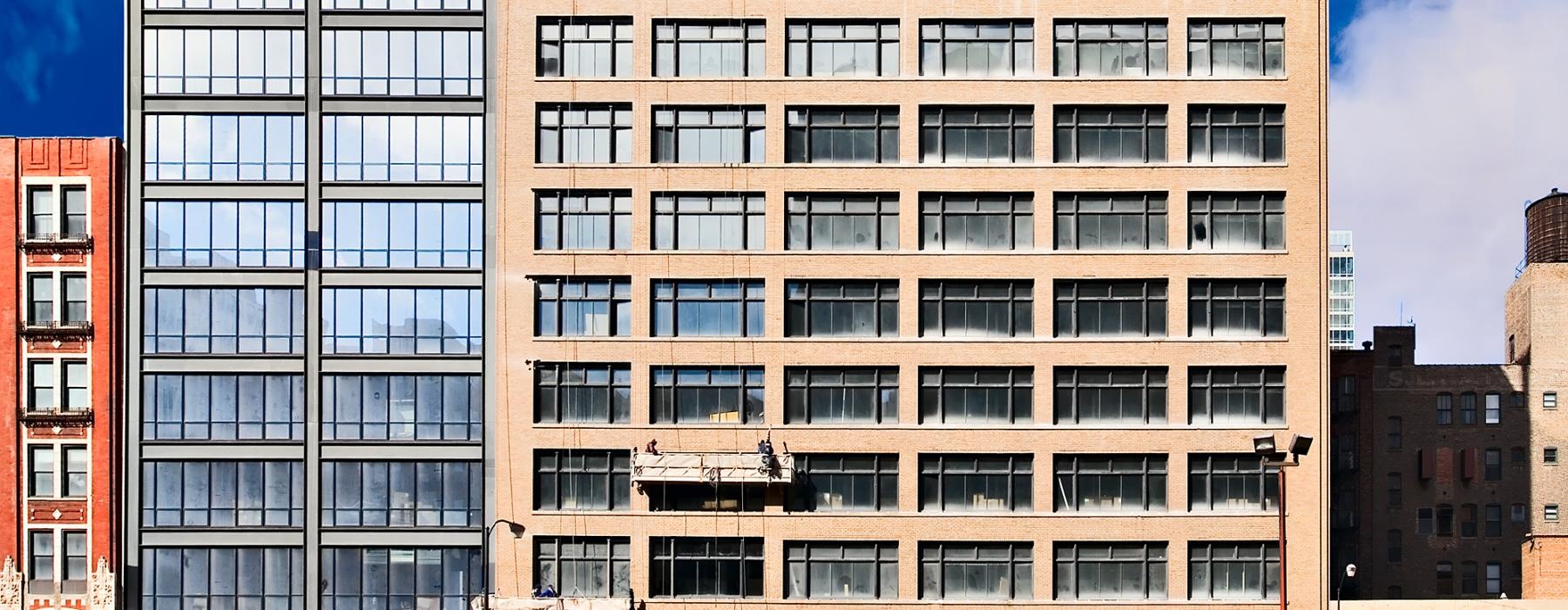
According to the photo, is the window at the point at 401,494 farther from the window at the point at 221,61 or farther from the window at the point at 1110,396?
the window at the point at 1110,396

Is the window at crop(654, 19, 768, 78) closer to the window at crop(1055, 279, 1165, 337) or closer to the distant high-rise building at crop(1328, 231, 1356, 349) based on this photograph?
the window at crop(1055, 279, 1165, 337)

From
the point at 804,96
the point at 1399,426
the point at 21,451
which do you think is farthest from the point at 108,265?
the point at 1399,426

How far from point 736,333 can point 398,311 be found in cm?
1155

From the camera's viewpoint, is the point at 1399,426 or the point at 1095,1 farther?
the point at 1399,426

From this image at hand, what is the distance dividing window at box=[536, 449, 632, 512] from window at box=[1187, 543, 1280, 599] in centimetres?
1941

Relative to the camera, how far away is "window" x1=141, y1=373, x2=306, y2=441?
3656cm

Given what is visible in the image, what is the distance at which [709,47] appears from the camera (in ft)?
121

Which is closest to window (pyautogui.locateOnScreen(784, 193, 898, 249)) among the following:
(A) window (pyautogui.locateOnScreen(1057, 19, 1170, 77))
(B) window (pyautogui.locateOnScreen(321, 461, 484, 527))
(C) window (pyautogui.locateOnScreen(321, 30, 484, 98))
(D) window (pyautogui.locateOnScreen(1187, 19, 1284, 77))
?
(A) window (pyautogui.locateOnScreen(1057, 19, 1170, 77))

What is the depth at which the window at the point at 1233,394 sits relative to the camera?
1438 inches

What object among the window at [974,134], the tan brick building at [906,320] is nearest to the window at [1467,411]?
the tan brick building at [906,320]

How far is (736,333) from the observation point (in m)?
36.4

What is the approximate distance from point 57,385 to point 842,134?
28.0 metres

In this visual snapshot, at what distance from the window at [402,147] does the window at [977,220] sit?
15385mm

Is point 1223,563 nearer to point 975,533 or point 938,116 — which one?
point 975,533
